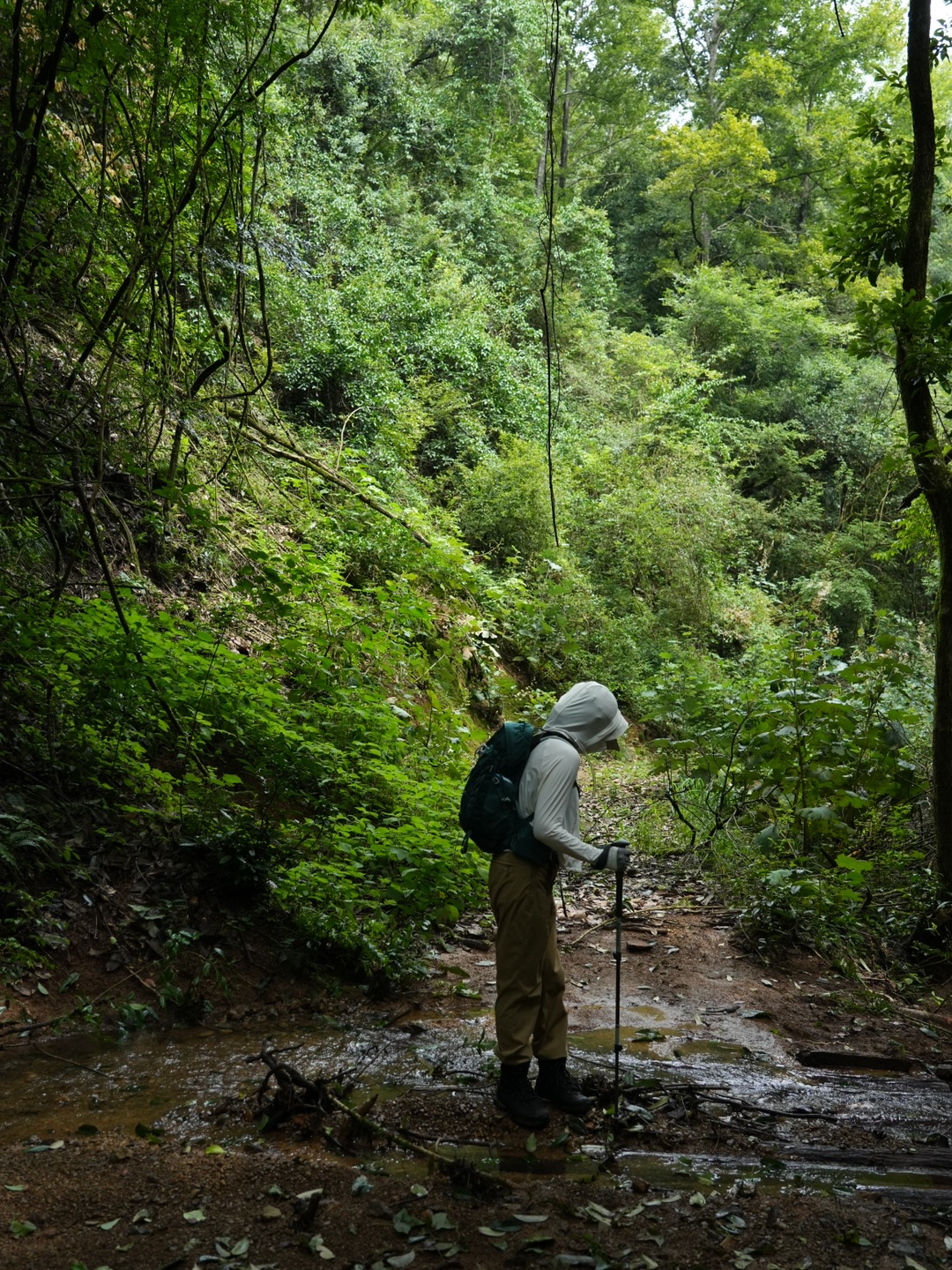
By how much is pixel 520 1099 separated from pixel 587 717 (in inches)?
61.9

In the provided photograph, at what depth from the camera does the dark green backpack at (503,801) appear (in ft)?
12.2

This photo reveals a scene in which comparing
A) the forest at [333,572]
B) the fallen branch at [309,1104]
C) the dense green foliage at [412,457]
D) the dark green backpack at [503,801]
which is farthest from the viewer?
the dense green foliage at [412,457]

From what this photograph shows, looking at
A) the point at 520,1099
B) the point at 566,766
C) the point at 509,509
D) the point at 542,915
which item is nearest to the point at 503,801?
the point at 566,766

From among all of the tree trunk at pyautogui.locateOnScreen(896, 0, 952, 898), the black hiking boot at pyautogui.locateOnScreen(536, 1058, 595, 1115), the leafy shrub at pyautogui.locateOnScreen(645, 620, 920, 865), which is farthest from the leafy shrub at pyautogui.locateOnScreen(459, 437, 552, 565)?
the black hiking boot at pyautogui.locateOnScreen(536, 1058, 595, 1115)

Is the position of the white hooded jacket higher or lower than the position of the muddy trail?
higher

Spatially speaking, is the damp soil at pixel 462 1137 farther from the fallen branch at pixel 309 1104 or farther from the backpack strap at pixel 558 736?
the backpack strap at pixel 558 736

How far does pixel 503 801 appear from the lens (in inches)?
149

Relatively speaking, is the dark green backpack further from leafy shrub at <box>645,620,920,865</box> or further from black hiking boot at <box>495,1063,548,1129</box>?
leafy shrub at <box>645,620,920,865</box>

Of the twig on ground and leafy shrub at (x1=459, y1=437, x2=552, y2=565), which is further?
leafy shrub at (x1=459, y1=437, x2=552, y2=565)

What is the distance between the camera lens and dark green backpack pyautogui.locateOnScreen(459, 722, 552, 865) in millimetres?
3730

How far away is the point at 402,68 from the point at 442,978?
20873mm

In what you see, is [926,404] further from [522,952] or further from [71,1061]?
[71,1061]

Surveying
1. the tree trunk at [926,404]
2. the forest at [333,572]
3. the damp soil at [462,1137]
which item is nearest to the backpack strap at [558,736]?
the damp soil at [462,1137]

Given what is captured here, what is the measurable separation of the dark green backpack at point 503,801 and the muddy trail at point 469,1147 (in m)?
1.10
